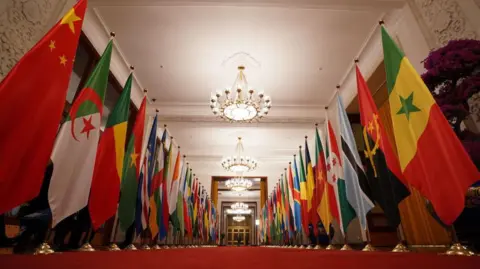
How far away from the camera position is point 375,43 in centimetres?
532

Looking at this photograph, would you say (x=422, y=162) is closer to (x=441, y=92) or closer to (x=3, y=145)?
(x=441, y=92)

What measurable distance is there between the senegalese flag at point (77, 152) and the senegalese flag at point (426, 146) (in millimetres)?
3235

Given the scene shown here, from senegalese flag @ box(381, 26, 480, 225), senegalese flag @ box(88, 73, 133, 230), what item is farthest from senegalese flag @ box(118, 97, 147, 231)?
senegalese flag @ box(381, 26, 480, 225)

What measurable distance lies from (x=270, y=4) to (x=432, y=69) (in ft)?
9.23

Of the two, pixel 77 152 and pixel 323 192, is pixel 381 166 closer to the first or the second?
pixel 323 192

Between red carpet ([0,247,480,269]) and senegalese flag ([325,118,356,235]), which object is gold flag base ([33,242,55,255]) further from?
senegalese flag ([325,118,356,235])

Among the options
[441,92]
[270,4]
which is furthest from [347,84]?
[441,92]

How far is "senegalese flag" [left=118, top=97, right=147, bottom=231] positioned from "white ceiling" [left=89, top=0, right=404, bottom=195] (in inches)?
81.6

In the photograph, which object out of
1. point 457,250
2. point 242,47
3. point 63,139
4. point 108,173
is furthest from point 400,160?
point 242,47

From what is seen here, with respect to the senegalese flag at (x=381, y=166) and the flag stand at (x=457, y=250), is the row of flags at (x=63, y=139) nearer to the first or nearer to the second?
the senegalese flag at (x=381, y=166)

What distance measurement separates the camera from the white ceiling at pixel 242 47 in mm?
4691

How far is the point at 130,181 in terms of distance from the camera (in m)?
3.86

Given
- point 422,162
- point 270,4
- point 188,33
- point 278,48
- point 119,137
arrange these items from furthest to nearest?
point 278,48
point 188,33
point 270,4
point 119,137
point 422,162

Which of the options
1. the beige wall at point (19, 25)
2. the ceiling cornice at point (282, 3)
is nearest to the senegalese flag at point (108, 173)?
the beige wall at point (19, 25)
